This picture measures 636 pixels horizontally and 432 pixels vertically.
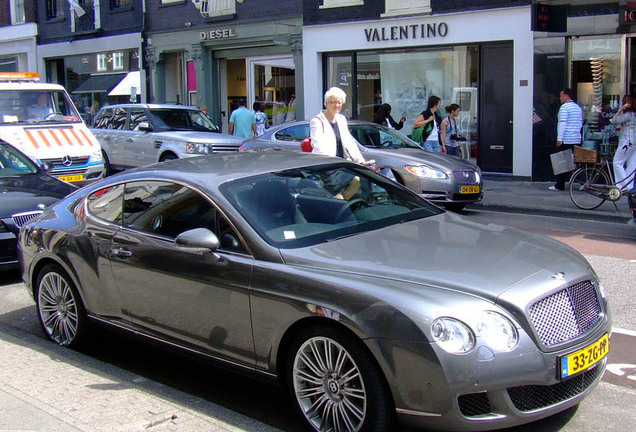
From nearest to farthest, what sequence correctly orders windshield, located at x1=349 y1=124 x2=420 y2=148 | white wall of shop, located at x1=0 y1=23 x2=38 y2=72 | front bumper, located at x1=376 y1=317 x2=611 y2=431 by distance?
front bumper, located at x1=376 y1=317 x2=611 y2=431
windshield, located at x1=349 y1=124 x2=420 y2=148
white wall of shop, located at x1=0 y1=23 x2=38 y2=72

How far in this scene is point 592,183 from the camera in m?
12.2

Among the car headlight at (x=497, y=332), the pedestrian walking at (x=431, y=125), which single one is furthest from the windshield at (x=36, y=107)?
the car headlight at (x=497, y=332)

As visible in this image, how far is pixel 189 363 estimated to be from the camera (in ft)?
18.9

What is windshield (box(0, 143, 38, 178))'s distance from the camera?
32.1 feet

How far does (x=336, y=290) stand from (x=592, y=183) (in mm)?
9324

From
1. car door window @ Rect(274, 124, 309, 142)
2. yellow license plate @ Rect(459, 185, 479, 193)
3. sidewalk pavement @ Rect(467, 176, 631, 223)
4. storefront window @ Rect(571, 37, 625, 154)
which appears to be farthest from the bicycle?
car door window @ Rect(274, 124, 309, 142)

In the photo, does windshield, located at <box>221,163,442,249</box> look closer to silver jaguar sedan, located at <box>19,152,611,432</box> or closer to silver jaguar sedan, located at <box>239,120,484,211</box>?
silver jaguar sedan, located at <box>19,152,611,432</box>

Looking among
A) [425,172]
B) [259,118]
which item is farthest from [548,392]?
[259,118]

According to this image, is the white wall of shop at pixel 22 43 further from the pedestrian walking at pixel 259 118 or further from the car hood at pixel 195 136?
the car hood at pixel 195 136

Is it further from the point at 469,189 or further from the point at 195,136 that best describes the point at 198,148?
the point at 469,189

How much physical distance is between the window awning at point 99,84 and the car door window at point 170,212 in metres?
22.7

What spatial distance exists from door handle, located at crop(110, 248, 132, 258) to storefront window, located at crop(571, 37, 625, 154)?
41.0 feet

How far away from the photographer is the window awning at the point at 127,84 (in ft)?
81.5

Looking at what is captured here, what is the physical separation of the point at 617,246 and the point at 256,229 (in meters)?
6.52
